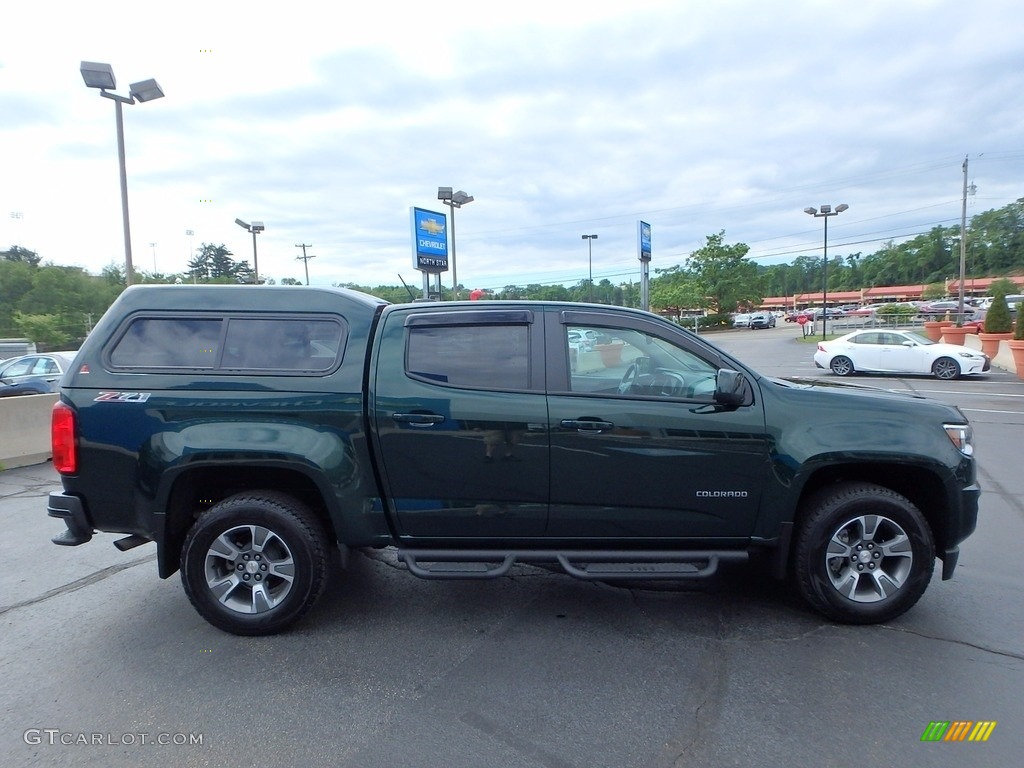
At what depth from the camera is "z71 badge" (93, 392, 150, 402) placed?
3729mm

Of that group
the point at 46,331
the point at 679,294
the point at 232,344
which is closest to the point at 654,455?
the point at 232,344

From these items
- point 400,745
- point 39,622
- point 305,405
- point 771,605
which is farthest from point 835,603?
point 39,622

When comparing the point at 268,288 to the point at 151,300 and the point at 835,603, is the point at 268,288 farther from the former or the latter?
the point at 835,603

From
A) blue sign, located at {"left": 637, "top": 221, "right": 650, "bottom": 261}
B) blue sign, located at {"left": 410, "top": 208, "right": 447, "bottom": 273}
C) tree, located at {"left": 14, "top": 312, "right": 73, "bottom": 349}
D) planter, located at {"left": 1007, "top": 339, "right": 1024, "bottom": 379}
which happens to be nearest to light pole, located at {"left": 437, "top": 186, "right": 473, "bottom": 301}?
blue sign, located at {"left": 410, "top": 208, "right": 447, "bottom": 273}

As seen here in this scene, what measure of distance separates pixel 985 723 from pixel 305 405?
3730 mm

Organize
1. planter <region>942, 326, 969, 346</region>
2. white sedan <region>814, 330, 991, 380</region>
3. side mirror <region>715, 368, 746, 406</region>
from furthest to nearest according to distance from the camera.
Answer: planter <region>942, 326, 969, 346</region>
white sedan <region>814, 330, 991, 380</region>
side mirror <region>715, 368, 746, 406</region>

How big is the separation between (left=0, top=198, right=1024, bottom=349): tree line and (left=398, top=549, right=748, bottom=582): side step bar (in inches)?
65.5

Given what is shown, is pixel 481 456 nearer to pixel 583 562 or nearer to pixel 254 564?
pixel 583 562

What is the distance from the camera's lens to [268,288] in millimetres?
4020

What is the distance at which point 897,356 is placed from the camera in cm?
1891

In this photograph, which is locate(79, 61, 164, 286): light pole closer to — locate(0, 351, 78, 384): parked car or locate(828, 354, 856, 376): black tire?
locate(0, 351, 78, 384): parked car

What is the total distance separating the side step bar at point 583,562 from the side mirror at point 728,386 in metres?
0.94

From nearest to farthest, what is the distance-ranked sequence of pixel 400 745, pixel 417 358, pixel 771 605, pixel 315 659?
1. pixel 400 745
2. pixel 315 659
3. pixel 417 358
4. pixel 771 605

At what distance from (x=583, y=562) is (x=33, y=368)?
15.5 m
